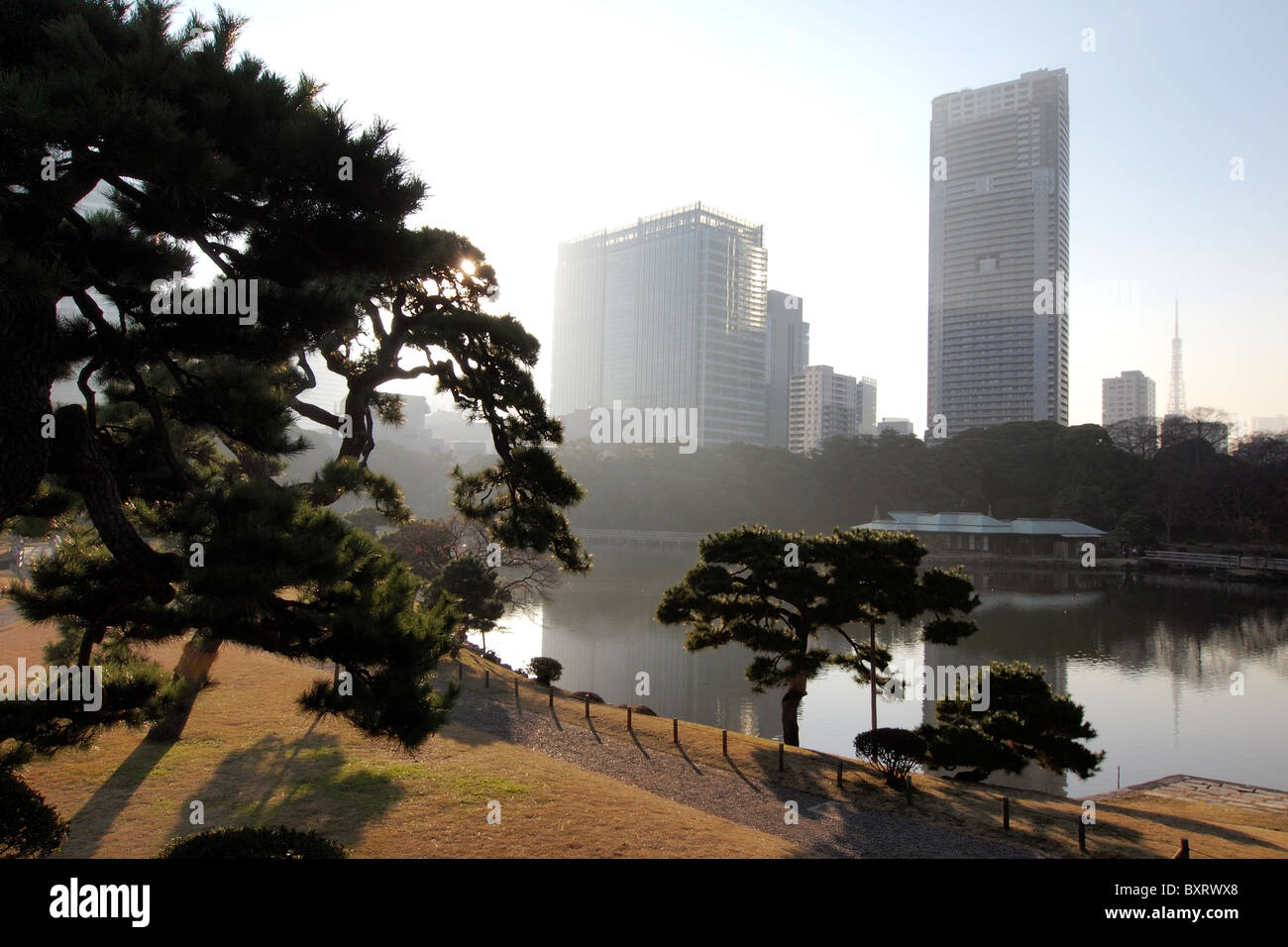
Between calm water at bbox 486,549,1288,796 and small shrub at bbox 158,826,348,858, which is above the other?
small shrub at bbox 158,826,348,858

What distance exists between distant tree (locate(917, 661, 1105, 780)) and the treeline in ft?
137

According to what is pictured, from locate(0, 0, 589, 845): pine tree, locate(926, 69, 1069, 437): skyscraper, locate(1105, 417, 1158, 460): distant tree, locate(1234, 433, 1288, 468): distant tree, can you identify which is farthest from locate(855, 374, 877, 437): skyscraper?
locate(0, 0, 589, 845): pine tree

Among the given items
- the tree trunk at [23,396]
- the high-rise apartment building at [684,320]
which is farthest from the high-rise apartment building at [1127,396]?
the tree trunk at [23,396]

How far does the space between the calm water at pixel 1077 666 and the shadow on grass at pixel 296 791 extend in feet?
33.2

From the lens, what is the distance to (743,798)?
9344 millimetres

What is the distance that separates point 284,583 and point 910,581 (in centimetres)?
1065

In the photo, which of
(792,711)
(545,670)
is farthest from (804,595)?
(545,670)

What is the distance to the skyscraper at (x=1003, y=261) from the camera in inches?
2881

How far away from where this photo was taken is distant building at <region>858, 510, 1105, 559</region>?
Result: 4616cm

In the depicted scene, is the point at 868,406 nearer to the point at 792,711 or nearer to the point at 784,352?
the point at 784,352

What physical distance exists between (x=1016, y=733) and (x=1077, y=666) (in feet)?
47.1

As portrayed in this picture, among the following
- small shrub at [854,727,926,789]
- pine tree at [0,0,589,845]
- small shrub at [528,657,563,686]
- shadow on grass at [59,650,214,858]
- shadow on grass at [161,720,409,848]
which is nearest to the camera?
pine tree at [0,0,589,845]

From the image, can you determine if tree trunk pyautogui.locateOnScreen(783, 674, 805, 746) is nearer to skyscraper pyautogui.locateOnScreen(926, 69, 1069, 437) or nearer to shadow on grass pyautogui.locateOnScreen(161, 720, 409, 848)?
shadow on grass pyautogui.locateOnScreen(161, 720, 409, 848)
